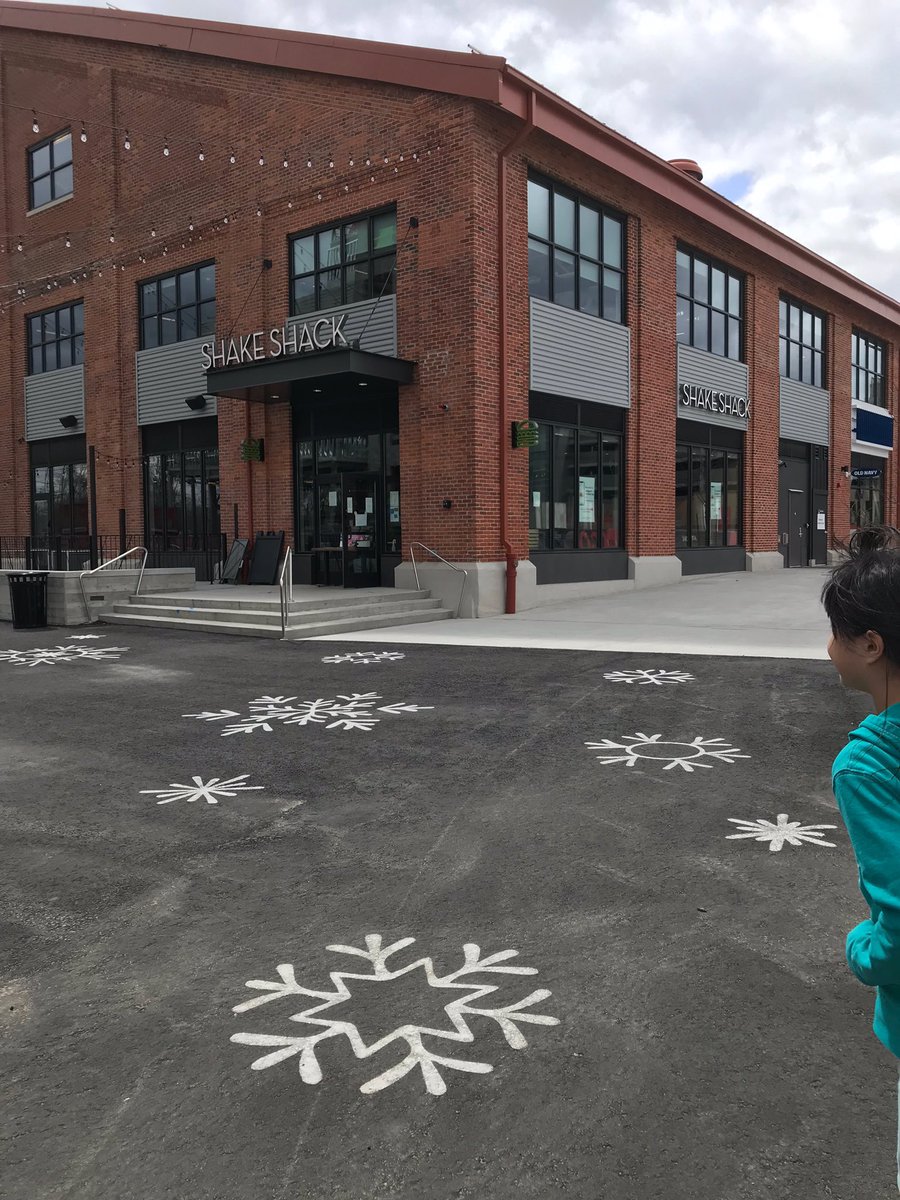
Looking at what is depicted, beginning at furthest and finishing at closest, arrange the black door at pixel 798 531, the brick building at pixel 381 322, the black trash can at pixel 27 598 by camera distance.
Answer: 1. the black door at pixel 798 531
2. the brick building at pixel 381 322
3. the black trash can at pixel 27 598

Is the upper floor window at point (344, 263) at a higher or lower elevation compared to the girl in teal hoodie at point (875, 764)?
higher

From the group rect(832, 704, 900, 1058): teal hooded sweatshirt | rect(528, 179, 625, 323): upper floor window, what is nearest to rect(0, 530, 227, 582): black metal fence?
rect(528, 179, 625, 323): upper floor window

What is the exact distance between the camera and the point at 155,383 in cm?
2205

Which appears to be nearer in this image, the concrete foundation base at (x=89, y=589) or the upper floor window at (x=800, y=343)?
the concrete foundation base at (x=89, y=589)

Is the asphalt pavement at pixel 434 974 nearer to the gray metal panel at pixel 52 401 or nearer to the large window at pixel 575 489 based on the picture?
the large window at pixel 575 489

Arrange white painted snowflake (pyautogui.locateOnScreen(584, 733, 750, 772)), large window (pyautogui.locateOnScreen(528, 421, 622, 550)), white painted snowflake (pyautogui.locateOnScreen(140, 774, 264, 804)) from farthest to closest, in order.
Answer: large window (pyautogui.locateOnScreen(528, 421, 622, 550)) < white painted snowflake (pyautogui.locateOnScreen(584, 733, 750, 772)) < white painted snowflake (pyautogui.locateOnScreen(140, 774, 264, 804))

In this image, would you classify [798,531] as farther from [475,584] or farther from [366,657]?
[366,657]

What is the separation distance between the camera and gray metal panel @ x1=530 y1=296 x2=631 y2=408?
17266 millimetres

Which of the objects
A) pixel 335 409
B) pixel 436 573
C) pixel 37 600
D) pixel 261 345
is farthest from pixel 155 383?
pixel 436 573

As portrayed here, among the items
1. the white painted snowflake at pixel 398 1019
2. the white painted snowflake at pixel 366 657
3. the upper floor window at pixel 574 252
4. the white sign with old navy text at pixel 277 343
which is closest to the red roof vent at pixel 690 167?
the upper floor window at pixel 574 252

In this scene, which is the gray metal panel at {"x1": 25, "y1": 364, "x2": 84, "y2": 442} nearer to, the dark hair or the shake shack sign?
the shake shack sign

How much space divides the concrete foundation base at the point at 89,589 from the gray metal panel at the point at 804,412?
1773 cm

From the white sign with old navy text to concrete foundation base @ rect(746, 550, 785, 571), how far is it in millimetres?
12732

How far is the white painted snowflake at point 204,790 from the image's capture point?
521 centimetres
